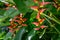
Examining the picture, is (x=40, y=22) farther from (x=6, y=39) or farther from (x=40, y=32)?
(x=6, y=39)

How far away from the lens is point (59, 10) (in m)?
0.60

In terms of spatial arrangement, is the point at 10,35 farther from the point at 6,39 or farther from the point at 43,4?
the point at 43,4

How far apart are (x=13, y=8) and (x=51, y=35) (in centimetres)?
18

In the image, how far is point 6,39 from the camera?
2.21ft

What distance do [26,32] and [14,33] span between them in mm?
48

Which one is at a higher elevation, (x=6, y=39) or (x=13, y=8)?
(x=13, y=8)

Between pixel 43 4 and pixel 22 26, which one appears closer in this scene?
pixel 43 4

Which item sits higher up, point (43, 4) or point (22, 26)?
point (43, 4)

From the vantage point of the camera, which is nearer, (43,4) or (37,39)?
(43,4)

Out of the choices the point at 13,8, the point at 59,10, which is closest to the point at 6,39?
the point at 13,8

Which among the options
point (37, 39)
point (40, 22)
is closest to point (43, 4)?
point (40, 22)

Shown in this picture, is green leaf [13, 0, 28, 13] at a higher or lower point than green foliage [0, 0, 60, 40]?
higher

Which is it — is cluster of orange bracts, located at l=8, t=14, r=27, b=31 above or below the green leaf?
below

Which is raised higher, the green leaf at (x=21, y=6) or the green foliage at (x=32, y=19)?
the green leaf at (x=21, y=6)
